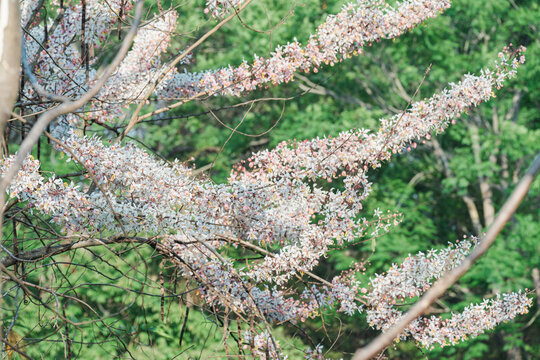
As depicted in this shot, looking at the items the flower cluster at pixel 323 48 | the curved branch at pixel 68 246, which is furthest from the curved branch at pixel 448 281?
the flower cluster at pixel 323 48

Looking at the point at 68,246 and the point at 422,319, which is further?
the point at 422,319

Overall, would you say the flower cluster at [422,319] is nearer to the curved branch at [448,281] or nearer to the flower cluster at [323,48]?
the flower cluster at [323,48]

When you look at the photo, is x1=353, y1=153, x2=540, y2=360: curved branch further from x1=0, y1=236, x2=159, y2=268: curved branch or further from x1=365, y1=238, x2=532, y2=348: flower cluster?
x1=365, y1=238, x2=532, y2=348: flower cluster

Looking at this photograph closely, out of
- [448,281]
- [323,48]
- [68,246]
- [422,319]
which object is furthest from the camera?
[323,48]

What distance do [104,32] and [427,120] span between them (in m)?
1.78

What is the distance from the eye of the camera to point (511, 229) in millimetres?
9070

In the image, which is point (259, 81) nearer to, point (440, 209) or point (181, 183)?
point (181, 183)

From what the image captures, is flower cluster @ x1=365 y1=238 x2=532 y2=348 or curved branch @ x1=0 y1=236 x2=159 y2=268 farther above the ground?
flower cluster @ x1=365 y1=238 x2=532 y2=348

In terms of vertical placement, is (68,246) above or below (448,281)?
Answer: above

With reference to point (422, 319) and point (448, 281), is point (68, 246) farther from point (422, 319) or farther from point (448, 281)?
point (448, 281)

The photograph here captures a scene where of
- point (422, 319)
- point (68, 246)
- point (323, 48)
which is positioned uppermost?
point (323, 48)

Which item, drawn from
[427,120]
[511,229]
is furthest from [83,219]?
[511,229]

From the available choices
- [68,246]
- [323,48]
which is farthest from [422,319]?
[68,246]

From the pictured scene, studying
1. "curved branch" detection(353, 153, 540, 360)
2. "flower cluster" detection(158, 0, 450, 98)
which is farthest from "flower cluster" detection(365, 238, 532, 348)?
"curved branch" detection(353, 153, 540, 360)
